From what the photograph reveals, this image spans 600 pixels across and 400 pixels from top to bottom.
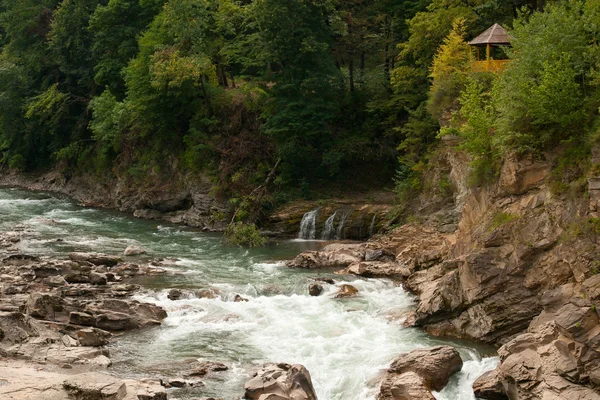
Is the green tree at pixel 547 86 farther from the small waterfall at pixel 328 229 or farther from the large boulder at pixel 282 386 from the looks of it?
the small waterfall at pixel 328 229

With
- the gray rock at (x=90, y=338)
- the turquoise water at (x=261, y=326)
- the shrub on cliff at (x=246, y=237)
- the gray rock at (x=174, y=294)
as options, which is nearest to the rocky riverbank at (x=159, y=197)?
the shrub on cliff at (x=246, y=237)

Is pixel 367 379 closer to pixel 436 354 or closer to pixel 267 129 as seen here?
pixel 436 354

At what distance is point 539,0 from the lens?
1075 inches

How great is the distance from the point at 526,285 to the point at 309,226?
616 inches

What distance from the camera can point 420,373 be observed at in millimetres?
15523

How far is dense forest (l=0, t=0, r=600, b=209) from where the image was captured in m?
30.3

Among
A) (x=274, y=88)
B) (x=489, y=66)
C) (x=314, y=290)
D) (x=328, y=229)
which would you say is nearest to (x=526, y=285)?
(x=314, y=290)

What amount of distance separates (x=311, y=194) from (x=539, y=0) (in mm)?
14211

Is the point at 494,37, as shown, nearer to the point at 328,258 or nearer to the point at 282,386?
the point at 328,258

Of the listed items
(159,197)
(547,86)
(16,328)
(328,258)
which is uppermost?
(547,86)

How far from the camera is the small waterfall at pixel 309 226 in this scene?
3266 cm

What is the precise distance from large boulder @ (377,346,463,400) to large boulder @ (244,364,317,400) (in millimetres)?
1588

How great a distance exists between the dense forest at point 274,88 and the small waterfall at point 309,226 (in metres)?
2.42

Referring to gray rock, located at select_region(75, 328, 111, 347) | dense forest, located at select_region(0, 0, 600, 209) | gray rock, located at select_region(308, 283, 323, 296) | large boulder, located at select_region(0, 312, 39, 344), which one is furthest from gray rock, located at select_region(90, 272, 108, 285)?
dense forest, located at select_region(0, 0, 600, 209)
